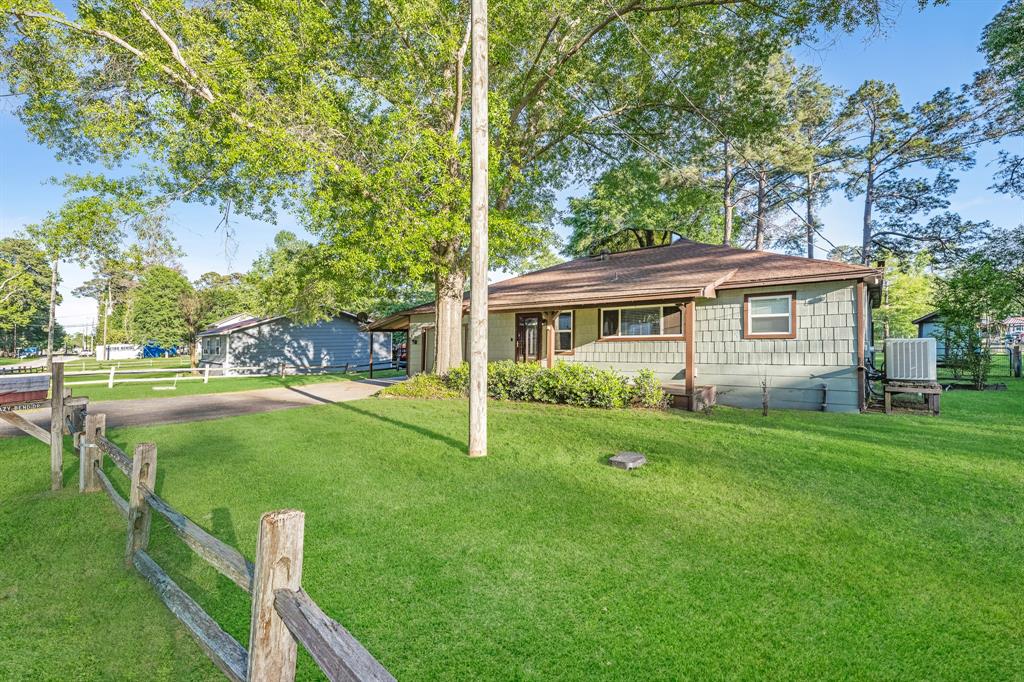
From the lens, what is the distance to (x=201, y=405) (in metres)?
11.9

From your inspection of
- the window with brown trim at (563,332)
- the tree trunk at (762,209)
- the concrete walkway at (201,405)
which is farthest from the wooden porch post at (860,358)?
the tree trunk at (762,209)

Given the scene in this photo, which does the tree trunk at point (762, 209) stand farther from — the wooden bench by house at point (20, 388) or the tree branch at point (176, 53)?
the wooden bench by house at point (20, 388)

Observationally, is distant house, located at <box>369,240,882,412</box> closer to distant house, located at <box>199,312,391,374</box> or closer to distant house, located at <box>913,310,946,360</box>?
distant house, located at <box>913,310,946,360</box>

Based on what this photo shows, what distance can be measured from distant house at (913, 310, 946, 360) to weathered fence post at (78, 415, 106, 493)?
16.6 m

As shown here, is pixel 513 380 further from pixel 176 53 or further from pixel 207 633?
pixel 176 53

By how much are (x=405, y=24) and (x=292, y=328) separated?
1967 centimetres

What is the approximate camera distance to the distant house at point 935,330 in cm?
1622

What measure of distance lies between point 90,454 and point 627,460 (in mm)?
6248

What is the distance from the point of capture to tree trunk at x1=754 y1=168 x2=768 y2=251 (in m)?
28.5

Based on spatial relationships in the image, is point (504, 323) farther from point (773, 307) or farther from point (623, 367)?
point (773, 307)

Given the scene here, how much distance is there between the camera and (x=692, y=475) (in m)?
5.48

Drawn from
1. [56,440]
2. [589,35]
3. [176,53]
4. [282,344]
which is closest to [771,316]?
[589,35]

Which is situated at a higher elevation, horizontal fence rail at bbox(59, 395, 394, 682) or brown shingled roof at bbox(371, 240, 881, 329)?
brown shingled roof at bbox(371, 240, 881, 329)

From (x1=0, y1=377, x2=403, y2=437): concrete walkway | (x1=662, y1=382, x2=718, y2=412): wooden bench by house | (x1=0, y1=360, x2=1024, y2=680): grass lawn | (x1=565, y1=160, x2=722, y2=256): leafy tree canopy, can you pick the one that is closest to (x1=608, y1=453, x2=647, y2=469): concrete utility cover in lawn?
(x1=0, y1=360, x2=1024, y2=680): grass lawn
